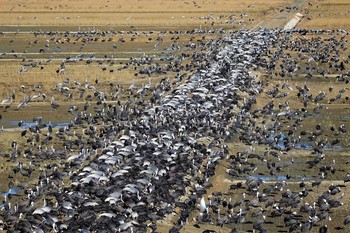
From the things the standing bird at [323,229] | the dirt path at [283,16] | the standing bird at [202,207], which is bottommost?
the dirt path at [283,16]

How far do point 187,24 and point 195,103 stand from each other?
1512 inches

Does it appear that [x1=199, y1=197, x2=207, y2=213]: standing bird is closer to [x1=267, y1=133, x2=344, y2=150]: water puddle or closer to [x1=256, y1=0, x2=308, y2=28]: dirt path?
[x1=267, y1=133, x2=344, y2=150]: water puddle

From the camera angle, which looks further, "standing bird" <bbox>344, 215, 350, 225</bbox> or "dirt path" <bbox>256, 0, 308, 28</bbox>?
"dirt path" <bbox>256, 0, 308, 28</bbox>

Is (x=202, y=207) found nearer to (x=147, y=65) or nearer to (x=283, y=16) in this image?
(x=147, y=65)

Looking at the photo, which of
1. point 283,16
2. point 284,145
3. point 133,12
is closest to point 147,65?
point 284,145

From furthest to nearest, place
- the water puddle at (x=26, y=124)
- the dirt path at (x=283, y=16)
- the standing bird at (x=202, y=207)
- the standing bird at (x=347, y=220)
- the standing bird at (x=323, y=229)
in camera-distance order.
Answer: the dirt path at (x=283, y=16) < the water puddle at (x=26, y=124) < the standing bird at (x=202, y=207) < the standing bird at (x=347, y=220) < the standing bird at (x=323, y=229)

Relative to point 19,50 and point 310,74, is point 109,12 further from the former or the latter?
point 310,74

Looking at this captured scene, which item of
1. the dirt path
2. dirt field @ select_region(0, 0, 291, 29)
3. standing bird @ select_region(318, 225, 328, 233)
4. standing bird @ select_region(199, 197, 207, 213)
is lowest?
dirt field @ select_region(0, 0, 291, 29)

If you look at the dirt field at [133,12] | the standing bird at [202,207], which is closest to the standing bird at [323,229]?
the standing bird at [202,207]

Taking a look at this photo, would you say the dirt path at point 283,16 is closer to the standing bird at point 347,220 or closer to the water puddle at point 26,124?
the water puddle at point 26,124

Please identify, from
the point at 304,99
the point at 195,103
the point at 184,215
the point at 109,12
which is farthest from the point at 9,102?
the point at 109,12

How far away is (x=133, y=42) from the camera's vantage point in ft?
175

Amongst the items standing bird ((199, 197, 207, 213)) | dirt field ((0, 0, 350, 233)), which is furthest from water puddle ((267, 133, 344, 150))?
standing bird ((199, 197, 207, 213))

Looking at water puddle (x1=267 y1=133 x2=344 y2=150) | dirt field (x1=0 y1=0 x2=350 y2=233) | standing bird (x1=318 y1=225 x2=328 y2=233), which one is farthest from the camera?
water puddle (x1=267 y1=133 x2=344 y2=150)
